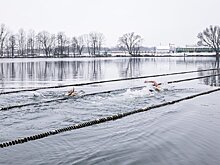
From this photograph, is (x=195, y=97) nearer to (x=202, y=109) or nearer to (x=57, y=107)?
(x=202, y=109)

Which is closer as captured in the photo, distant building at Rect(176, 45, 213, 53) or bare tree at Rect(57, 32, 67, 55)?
bare tree at Rect(57, 32, 67, 55)

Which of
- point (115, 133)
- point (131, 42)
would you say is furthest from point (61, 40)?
point (115, 133)

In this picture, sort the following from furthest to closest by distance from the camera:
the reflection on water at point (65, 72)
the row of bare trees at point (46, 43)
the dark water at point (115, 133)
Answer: the row of bare trees at point (46, 43), the reflection on water at point (65, 72), the dark water at point (115, 133)

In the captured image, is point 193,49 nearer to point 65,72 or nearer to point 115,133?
point 65,72

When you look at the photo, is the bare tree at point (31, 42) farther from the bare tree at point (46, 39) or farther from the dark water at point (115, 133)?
the dark water at point (115, 133)

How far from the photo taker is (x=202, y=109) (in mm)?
9484

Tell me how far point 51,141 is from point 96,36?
11217cm

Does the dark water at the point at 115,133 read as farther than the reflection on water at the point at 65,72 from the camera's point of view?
No

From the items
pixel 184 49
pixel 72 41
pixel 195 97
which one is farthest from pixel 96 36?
pixel 195 97

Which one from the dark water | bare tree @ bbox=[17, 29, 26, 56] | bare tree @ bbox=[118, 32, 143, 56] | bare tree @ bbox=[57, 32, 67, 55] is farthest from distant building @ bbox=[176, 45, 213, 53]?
the dark water

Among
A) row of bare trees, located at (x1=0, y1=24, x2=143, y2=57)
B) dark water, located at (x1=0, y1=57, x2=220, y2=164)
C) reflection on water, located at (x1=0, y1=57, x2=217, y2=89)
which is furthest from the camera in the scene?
row of bare trees, located at (x1=0, y1=24, x2=143, y2=57)

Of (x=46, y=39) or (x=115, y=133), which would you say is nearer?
(x=115, y=133)

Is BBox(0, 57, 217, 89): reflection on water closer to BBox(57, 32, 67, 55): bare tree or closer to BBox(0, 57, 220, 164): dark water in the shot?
BBox(0, 57, 220, 164): dark water

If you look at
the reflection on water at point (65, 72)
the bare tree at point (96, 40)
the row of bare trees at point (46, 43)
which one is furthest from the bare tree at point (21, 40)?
the reflection on water at point (65, 72)
